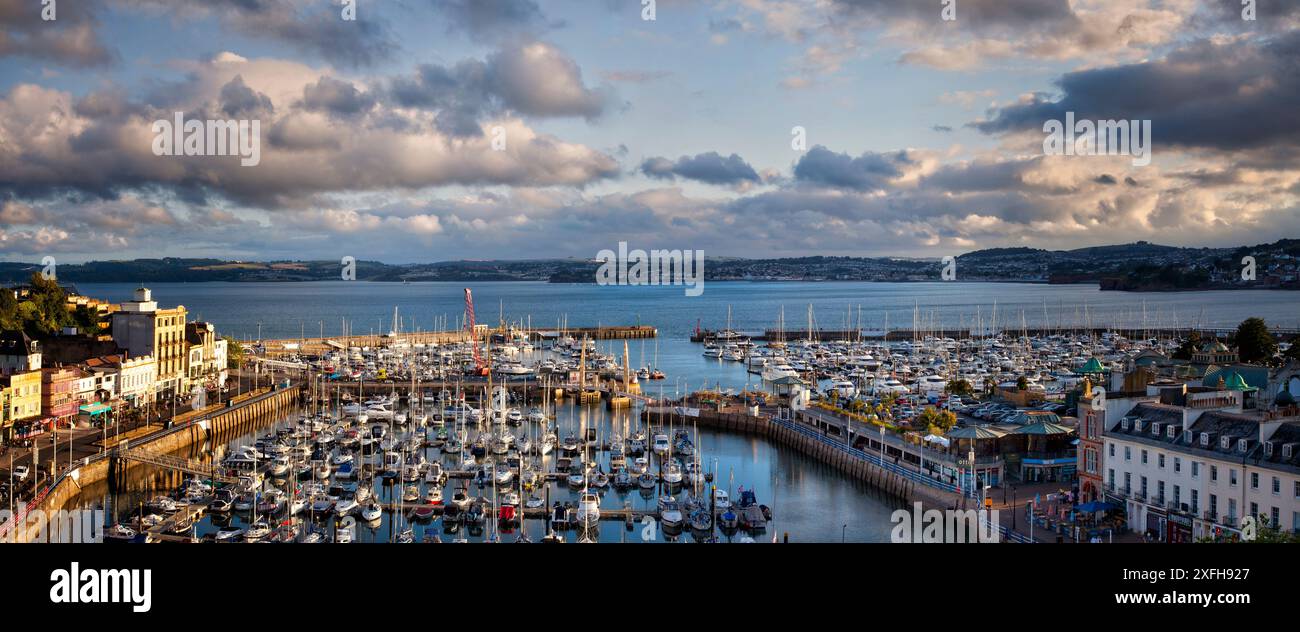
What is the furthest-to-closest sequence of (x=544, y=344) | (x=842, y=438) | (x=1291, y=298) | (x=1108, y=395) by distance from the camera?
(x=1291, y=298)
(x=544, y=344)
(x=842, y=438)
(x=1108, y=395)

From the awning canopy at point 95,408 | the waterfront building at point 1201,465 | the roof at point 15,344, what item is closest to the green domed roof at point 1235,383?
the waterfront building at point 1201,465

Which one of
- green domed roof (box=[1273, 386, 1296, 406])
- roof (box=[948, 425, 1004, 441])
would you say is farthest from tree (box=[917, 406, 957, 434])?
green domed roof (box=[1273, 386, 1296, 406])
